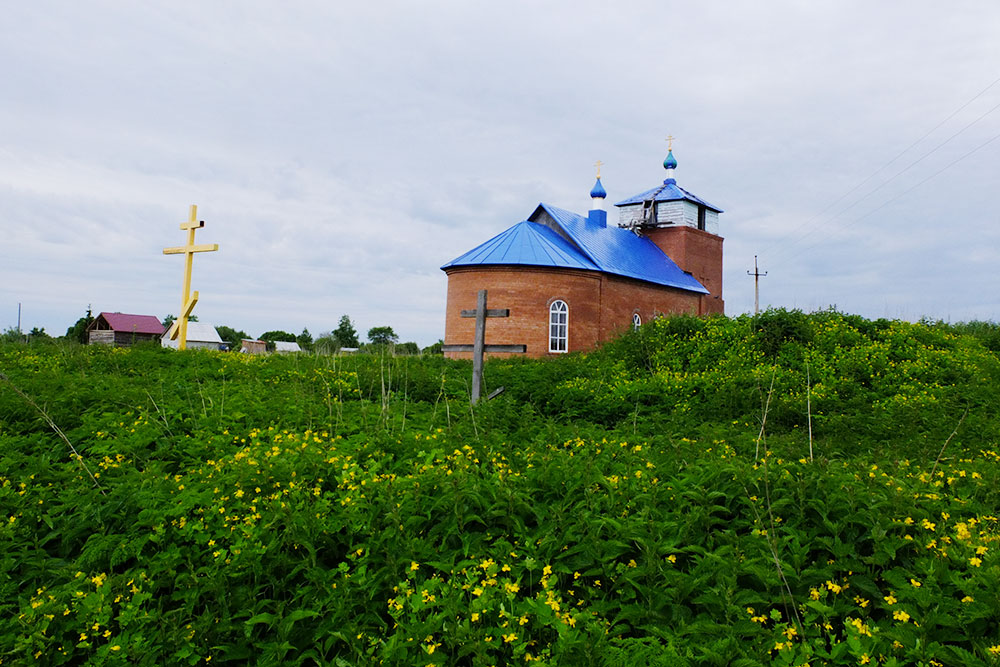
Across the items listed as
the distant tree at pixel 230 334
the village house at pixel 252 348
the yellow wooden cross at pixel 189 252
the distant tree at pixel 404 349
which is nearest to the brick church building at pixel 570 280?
the distant tree at pixel 404 349

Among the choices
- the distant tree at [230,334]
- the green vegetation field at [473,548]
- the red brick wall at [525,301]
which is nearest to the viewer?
the green vegetation field at [473,548]

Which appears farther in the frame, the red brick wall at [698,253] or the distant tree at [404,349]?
the red brick wall at [698,253]

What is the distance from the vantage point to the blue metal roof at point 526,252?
2438 centimetres

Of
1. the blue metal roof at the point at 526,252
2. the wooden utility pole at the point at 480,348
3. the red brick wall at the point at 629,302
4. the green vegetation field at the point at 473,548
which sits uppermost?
the blue metal roof at the point at 526,252

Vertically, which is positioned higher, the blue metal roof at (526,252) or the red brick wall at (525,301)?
the blue metal roof at (526,252)

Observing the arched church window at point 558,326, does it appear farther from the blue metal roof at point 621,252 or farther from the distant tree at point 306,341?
the distant tree at point 306,341

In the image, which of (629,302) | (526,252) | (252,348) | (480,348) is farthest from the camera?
(629,302)

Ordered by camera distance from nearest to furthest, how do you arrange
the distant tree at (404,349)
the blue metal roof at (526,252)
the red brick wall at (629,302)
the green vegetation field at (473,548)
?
the green vegetation field at (473,548) < the distant tree at (404,349) < the blue metal roof at (526,252) < the red brick wall at (629,302)

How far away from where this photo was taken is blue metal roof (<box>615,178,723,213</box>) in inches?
1327

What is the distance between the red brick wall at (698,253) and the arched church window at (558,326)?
1063cm

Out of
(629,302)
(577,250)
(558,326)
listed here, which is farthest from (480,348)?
(629,302)

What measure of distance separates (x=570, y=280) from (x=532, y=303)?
71.7 inches

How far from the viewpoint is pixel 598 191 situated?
3120 centimetres

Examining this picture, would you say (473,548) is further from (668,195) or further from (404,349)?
(668,195)
